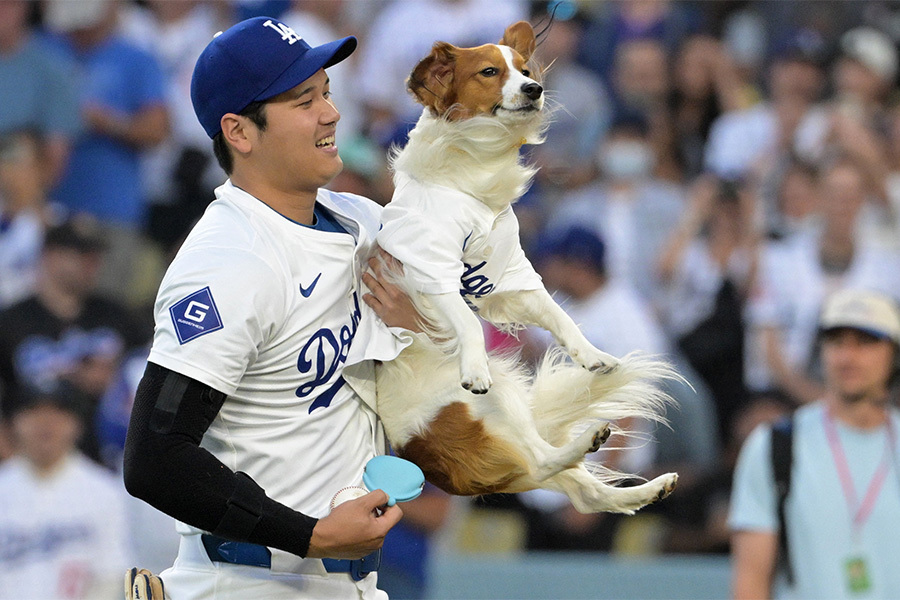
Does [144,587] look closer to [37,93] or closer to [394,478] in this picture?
[394,478]

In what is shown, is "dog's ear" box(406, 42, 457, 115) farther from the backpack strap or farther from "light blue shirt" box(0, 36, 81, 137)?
"light blue shirt" box(0, 36, 81, 137)

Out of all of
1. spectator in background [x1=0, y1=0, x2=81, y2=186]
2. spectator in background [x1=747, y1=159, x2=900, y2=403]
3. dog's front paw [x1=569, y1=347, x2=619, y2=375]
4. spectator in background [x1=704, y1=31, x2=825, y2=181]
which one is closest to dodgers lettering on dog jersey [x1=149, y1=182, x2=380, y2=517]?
dog's front paw [x1=569, y1=347, x2=619, y2=375]

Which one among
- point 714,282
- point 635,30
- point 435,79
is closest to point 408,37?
point 635,30

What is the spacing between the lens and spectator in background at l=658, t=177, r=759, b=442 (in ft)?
22.7

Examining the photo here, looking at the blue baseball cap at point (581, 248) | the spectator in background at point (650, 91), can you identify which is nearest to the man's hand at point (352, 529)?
the blue baseball cap at point (581, 248)

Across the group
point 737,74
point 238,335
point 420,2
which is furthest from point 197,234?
point 737,74

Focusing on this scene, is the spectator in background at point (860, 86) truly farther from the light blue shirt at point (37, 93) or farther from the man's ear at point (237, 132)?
the man's ear at point (237, 132)

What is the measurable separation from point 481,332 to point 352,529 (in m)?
0.66

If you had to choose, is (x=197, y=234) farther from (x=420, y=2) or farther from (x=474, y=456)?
(x=420, y=2)

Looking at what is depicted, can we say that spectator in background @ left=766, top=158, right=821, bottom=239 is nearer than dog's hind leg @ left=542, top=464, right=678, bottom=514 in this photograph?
No

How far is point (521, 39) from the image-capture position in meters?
3.19

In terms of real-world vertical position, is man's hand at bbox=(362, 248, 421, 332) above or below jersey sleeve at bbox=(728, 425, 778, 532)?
above

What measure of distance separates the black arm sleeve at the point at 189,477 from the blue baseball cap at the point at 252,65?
0.67 m

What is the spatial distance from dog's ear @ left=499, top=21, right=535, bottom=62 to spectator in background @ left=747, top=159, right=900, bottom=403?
165 inches
